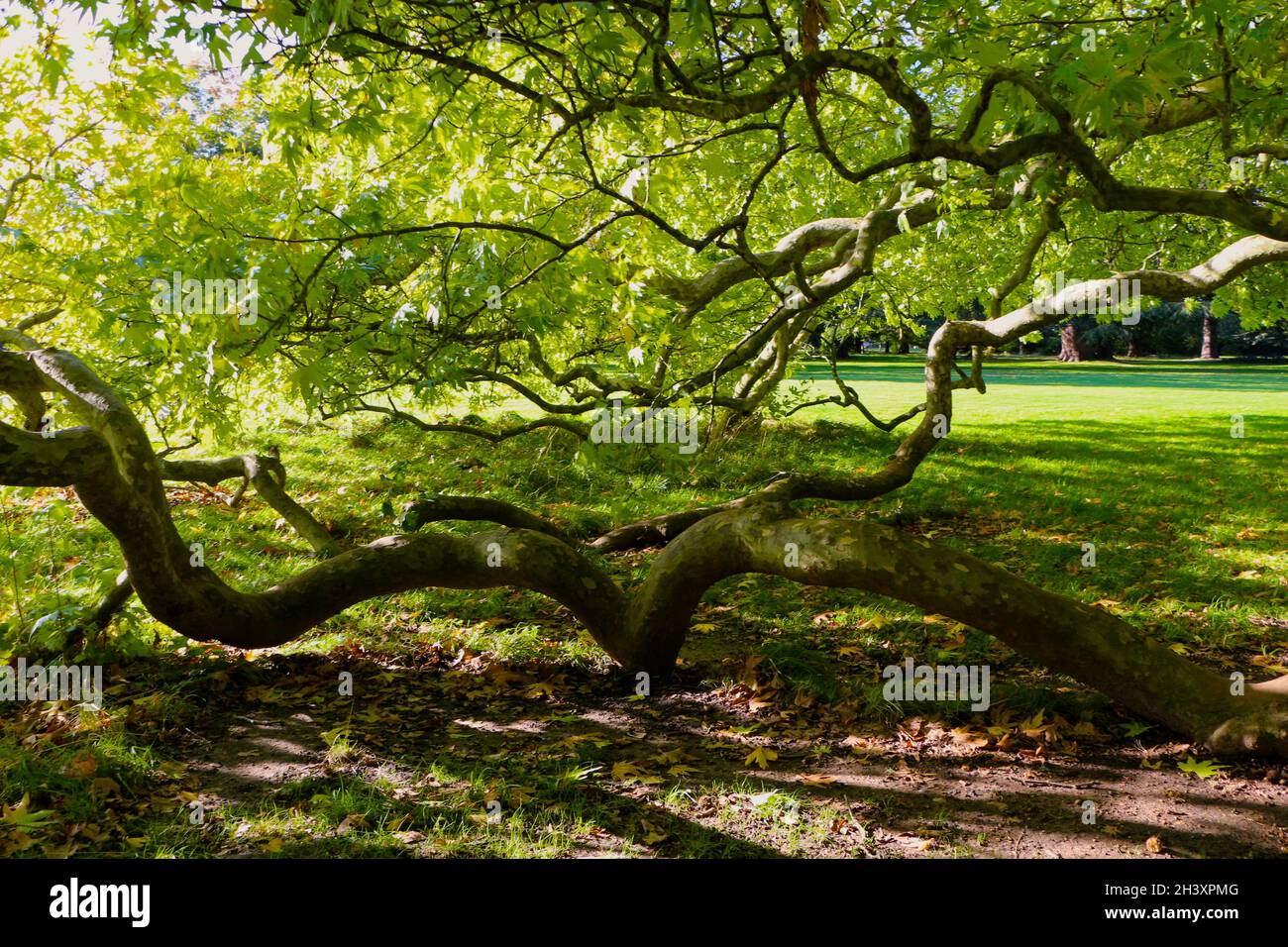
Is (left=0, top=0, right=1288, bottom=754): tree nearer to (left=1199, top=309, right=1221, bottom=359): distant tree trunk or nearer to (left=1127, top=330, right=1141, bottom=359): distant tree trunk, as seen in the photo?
(left=1199, top=309, right=1221, bottom=359): distant tree trunk

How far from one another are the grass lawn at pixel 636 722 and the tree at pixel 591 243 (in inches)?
21.9

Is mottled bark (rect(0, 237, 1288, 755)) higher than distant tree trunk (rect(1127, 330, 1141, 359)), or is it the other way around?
distant tree trunk (rect(1127, 330, 1141, 359))

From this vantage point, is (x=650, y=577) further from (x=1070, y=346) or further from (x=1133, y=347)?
(x=1133, y=347)

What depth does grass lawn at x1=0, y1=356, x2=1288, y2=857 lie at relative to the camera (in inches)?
153

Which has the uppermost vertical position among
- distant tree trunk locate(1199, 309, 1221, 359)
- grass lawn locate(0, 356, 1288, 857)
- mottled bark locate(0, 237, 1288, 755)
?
distant tree trunk locate(1199, 309, 1221, 359)

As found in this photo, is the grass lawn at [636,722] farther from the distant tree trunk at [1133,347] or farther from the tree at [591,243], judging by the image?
the distant tree trunk at [1133,347]

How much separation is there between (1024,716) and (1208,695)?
97 cm

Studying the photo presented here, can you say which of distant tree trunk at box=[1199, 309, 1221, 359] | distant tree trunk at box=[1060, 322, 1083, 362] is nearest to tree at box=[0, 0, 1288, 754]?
distant tree trunk at box=[1060, 322, 1083, 362]

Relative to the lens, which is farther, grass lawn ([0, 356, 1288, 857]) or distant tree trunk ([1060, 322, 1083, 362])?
distant tree trunk ([1060, 322, 1083, 362])

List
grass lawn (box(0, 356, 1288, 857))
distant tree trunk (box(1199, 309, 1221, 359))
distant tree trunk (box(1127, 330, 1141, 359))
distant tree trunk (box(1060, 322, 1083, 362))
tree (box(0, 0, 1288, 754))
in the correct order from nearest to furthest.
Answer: grass lawn (box(0, 356, 1288, 857)), tree (box(0, 0, 1288, 754)), distant tree trunk (box(1199, 309, 1221, 359)), distant tree trunk (box(1060, 322, 1083, 362)), distant tree trunk (box(1127, 330, 1141, 359))

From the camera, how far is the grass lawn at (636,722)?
12.8ft

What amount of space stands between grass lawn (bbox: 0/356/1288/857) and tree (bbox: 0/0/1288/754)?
1.82ft
